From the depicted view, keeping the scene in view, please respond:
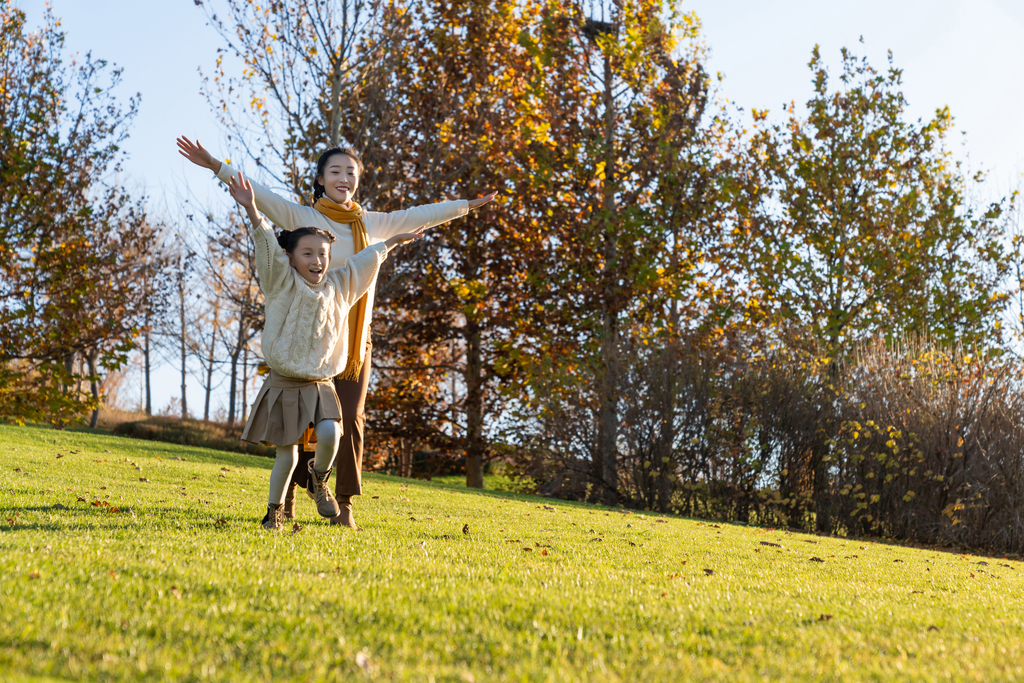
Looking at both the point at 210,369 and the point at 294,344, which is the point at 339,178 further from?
the point at 210,369

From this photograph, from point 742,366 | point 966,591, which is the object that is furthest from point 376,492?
point 742,366

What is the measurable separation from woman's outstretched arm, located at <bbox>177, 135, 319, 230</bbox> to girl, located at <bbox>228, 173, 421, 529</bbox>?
0.93 feet

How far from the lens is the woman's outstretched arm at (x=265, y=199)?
511cm

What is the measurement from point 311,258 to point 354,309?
0.70 meters

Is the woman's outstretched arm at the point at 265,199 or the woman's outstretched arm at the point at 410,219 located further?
the woman's outstretched arm at the point at 410,219

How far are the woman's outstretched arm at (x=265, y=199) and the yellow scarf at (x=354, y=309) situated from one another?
11 centimetres

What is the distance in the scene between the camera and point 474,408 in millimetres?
18656

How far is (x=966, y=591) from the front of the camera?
5191 millimetres

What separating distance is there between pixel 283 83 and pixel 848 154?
1418 cm

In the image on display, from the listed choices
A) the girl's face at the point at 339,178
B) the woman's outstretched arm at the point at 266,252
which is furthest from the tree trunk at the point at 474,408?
the woman's outstretched arm at the point at 266,252

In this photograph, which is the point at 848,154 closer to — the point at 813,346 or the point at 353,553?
the point at 813,346

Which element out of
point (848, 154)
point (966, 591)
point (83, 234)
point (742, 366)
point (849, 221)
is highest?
point (848, 154)

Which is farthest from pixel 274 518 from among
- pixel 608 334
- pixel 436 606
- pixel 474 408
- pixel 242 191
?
pixel 474 408

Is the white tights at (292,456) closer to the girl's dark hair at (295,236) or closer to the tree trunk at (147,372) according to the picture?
the girl's dark hair at (295,236)
